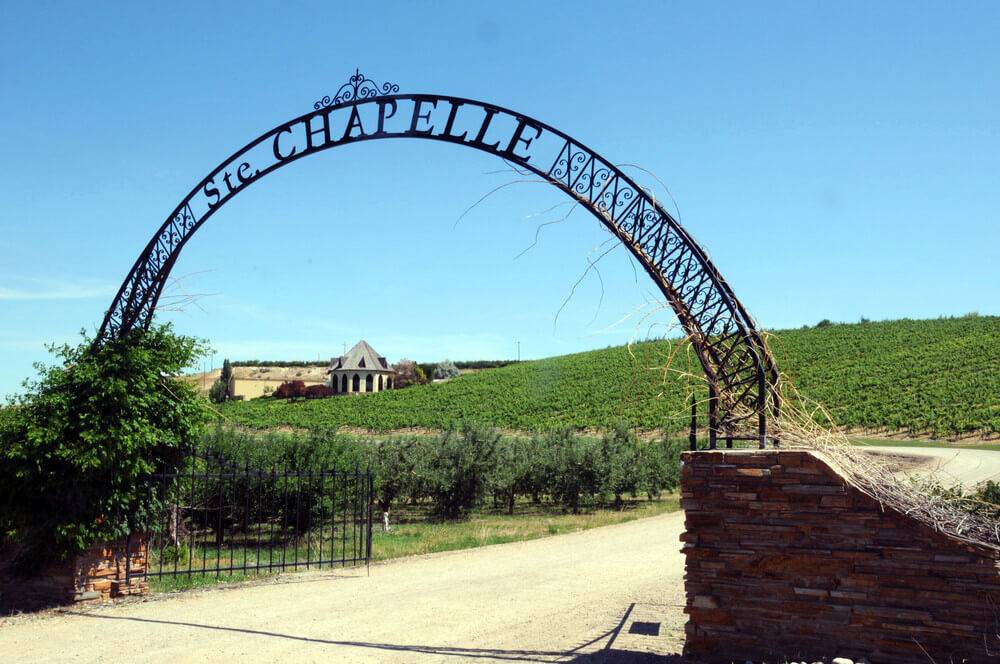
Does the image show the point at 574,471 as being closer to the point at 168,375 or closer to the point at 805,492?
the point at 168,375

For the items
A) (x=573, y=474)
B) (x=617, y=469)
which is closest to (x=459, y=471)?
(x=573, y=474)

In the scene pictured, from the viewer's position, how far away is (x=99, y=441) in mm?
8922

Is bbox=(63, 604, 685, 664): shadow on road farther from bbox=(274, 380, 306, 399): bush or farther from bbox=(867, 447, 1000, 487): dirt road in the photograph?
bbox=(274, 380, 306, 399): bush

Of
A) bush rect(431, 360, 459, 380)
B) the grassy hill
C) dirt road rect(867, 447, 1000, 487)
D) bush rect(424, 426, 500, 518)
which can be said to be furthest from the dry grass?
bush rect(431, 360, 459, 380)

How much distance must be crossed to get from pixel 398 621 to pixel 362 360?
8881 cm

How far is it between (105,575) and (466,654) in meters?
4.87

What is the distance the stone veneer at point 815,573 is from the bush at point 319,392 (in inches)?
3193

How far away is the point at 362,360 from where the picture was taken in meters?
96.1

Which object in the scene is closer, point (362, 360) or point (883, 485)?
point (883, 485)

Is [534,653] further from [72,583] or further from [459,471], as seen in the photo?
[459,471]

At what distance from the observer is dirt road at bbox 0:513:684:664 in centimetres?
736

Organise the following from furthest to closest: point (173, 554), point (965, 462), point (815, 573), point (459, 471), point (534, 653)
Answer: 1. point (965, 462)
2. point (459, 471)
3. point (173, 554)
4. point (534, 653)
5. point (815, 573)

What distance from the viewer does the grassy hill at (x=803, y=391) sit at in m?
44.8

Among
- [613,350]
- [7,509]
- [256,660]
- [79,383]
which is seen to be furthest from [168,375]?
[613,350]
